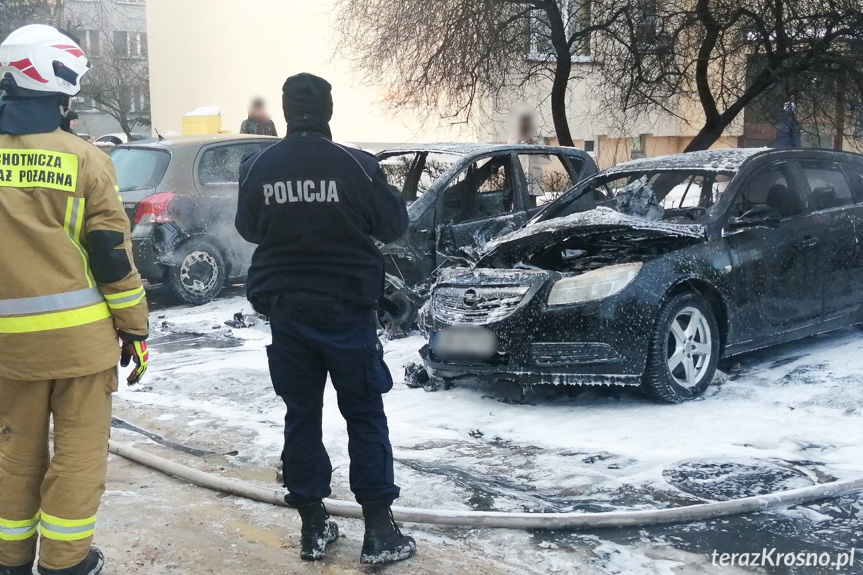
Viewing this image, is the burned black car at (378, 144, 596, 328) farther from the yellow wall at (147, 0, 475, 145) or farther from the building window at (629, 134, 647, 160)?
the building window at (629, 134, 647, 160)

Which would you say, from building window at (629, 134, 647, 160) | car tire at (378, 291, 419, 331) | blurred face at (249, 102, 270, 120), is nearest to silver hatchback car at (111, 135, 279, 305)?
car tire at (378, 291, 419, 331)

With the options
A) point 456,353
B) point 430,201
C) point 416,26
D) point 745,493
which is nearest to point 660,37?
point 416,26

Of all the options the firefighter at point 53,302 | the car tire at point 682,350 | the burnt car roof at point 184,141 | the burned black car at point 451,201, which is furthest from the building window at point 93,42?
the firefighter at point 53,302

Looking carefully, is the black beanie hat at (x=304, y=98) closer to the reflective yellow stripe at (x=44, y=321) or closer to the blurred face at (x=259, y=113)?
the reflective yellow stripe at (x=44, y=321)

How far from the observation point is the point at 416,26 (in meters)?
13.2

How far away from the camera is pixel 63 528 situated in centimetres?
337

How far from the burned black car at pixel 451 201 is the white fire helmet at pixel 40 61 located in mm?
4383

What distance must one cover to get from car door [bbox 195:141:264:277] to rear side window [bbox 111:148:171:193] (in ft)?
1.16

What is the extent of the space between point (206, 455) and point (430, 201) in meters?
3.46

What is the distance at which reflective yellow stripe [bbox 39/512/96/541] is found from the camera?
3.37m

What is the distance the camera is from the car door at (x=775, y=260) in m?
6.35

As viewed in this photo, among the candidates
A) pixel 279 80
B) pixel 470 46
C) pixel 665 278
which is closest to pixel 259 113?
pixel 470 46

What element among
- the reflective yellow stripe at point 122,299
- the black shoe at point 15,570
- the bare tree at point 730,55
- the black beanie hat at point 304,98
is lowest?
the black shoe at point 15,570

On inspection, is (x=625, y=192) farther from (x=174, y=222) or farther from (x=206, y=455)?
(x=174, y=222)
